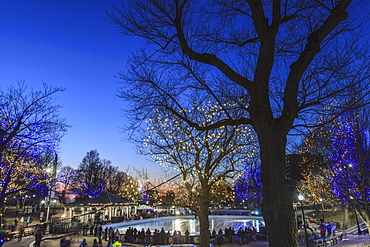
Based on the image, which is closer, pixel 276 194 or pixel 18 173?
pixel 276 194

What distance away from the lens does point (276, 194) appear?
3922 mm

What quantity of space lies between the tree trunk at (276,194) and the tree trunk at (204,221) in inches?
303

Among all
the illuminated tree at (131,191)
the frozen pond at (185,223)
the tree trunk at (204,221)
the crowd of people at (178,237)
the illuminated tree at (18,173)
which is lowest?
the frozen pond at (185,223)

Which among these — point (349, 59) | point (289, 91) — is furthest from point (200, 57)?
point (349, 59)

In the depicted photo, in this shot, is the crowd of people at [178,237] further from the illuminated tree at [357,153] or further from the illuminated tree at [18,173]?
the illuminated tree at [357,153]

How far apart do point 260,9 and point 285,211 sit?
3.88 meters

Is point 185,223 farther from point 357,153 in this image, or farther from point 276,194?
point 276,194

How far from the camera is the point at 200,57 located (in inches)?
199

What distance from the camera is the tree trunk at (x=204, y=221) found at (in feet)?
35.6

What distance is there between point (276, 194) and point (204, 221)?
8.03 meters

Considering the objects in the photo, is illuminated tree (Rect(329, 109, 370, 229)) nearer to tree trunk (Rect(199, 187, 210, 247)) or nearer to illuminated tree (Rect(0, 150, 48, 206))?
tree trunk (Rect(199, 187, 210, 247))

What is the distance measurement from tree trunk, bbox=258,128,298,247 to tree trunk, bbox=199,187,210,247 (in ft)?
25.3

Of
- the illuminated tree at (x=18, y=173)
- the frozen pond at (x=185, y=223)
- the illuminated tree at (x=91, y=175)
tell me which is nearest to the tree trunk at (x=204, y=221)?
the illuminated tree at (x=18, y=173)

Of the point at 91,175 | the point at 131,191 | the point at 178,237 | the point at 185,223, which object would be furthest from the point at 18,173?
the point at 91,175
